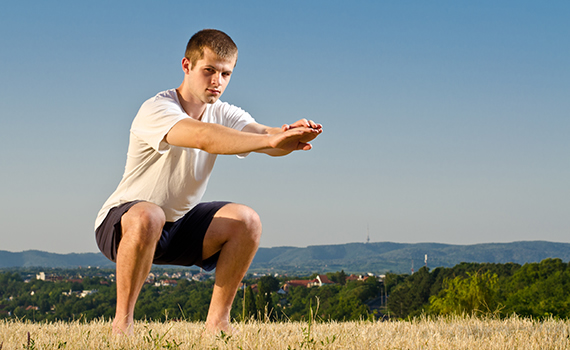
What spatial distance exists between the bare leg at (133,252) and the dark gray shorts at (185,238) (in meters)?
0.31

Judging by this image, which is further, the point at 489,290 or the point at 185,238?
the point at 489,290

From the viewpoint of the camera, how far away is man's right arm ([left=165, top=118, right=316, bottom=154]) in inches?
111

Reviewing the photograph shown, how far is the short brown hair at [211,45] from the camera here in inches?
139

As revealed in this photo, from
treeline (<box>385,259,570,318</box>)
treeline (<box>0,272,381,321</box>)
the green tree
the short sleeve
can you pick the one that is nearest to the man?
the short sleeve

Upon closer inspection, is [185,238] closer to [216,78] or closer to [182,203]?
[182,203]

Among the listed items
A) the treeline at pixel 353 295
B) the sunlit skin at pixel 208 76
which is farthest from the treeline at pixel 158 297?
the sunlit skin at pixel 208 76

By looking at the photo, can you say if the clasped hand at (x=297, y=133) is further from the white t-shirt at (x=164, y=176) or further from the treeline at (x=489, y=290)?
the treeline at (x=489, y=290)

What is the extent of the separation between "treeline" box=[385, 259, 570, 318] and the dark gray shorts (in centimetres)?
305

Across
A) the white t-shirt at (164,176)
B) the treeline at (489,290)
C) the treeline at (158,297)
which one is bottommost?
the treeline at (158,297)

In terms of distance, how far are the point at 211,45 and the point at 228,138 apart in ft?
3.02

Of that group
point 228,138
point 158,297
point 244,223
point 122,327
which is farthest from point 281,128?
point 158,297

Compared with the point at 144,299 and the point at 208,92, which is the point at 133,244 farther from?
the point at 144,299

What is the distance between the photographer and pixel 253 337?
3.18 metres

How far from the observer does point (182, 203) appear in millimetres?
3996
